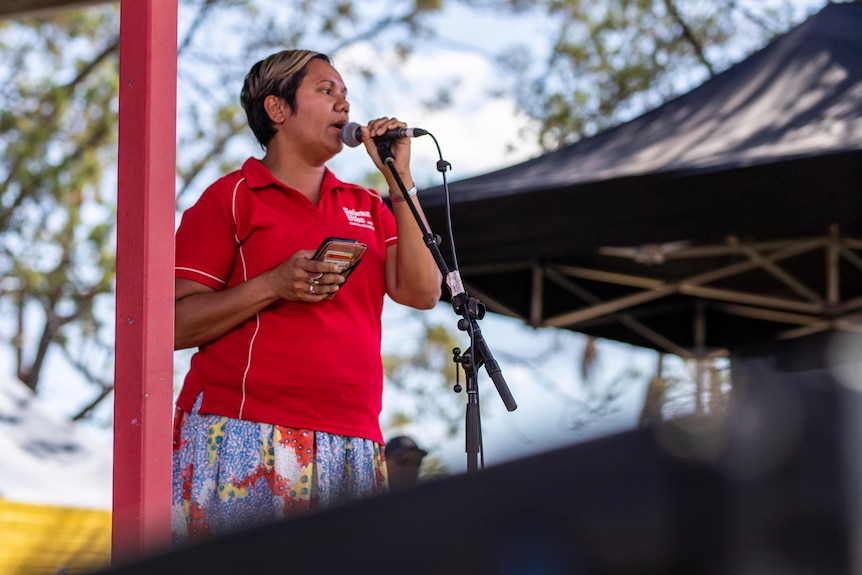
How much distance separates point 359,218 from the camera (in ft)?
7.62

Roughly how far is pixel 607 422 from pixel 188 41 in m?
12.5

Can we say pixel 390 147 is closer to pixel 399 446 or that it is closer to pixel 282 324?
pixel 282 324

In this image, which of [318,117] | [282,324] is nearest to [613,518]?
[282,324]

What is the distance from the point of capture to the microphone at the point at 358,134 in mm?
2277

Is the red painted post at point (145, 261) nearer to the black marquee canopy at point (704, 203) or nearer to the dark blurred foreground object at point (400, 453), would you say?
the dark blurred foreground object at point (400, 453)

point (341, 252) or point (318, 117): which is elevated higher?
point (318, 117)

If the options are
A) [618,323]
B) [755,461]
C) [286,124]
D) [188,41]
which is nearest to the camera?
[755,461]

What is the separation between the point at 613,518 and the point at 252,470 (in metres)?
1.56

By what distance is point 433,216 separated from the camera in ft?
13.8

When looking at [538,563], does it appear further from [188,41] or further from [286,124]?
[188,41]

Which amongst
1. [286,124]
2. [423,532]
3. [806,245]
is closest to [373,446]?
[286,124]

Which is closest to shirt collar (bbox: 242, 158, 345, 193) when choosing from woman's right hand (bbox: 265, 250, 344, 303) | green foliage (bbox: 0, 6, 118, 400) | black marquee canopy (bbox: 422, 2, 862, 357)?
woman's right hand (bbox: 265, 250, 344, 303)

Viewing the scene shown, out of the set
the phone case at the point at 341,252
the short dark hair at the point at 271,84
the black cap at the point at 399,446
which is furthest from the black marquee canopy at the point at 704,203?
the phone case at the point at 341,252

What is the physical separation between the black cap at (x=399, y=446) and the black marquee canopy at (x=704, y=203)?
929mm
